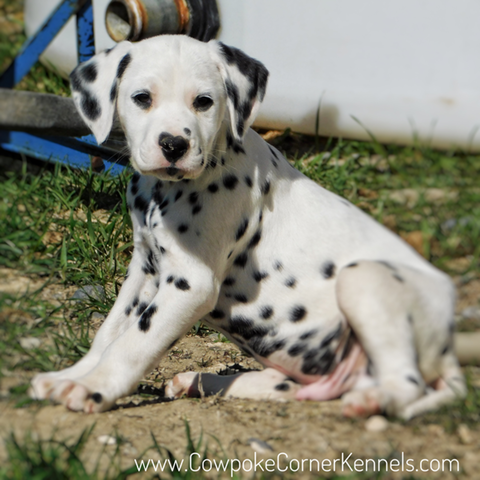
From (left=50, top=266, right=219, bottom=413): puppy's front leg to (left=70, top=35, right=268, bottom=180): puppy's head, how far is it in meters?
0.54

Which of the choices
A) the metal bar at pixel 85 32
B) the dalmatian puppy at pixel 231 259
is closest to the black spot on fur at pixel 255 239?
the dalmatian puppy at pixel 231 259

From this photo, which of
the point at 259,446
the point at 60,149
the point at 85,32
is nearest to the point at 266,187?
the point at 259,446

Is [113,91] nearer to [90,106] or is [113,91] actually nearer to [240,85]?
[90,106]

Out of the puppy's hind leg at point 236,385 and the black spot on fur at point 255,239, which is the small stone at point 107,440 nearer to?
the puppy's hind leg at point 236,385

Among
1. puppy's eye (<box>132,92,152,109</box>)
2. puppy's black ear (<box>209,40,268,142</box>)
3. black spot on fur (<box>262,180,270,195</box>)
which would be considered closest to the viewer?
puppy's eye (<box>132,92,152,109</box>)

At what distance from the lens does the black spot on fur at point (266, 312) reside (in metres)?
3.43

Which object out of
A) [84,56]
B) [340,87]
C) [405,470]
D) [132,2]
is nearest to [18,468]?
[405,470]

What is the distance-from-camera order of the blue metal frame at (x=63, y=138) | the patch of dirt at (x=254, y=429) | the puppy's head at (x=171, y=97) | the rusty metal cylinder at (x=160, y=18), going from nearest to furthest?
the patch of dirt at (x=254, y=429) < the puppy's head at (x=171, y=97) < the rusty metal cylinder at (x=160, y=18) < the blue metal frame at (x=63, y=138)

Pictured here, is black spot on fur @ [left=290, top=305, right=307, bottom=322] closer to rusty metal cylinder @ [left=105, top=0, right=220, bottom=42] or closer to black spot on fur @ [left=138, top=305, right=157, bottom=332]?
black spot on fur @ [left=138, top=305, right=157, bottom=332]

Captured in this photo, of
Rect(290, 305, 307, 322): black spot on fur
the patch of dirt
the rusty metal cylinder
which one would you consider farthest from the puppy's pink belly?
the rusty metal cylinder

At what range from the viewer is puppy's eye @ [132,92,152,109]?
10.3 ft

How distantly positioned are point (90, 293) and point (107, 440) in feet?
5.85

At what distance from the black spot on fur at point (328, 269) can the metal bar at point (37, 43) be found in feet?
11.7

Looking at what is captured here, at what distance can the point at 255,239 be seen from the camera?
137 inches
